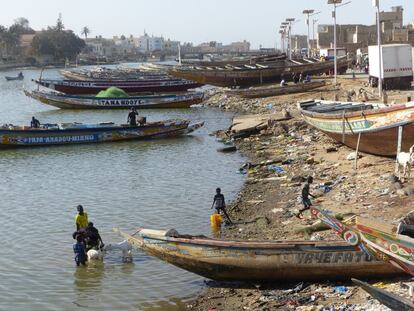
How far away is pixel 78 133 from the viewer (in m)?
31.6

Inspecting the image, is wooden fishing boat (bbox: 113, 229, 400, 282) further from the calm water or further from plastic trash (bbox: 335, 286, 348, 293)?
the calm water

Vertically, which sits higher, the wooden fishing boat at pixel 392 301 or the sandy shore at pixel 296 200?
the wooden fishing boat at pixel 392 301

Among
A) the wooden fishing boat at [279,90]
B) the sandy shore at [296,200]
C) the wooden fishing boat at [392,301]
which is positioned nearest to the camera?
the wooden fishing boat at [392,301]

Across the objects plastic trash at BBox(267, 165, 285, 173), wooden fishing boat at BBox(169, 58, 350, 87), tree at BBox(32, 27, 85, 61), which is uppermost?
tree at BBox(32, 27, 85, 61)

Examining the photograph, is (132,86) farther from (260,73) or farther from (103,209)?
(103,209)

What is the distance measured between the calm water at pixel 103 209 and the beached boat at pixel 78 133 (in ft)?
1.58

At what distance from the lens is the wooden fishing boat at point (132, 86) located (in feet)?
193

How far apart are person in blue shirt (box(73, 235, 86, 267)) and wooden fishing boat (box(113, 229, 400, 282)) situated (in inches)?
81.9

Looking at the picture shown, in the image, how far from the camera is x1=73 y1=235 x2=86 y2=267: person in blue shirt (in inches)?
548

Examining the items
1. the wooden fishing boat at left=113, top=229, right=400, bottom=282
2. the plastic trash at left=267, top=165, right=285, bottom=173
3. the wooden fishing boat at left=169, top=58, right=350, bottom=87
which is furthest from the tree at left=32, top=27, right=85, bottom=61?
the wooden fishing boat at left=113, top=229, right=400, bottom=282

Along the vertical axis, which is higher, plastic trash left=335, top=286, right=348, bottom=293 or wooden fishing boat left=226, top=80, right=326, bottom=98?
wooden fishing boat left=226, top=80, right=326, bottom=98

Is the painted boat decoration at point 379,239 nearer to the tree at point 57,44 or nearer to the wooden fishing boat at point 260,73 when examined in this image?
the wooden fishing boat at point 260,73

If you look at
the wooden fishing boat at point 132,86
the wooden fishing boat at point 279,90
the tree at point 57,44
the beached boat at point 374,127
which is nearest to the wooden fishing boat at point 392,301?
the beached boat at point 374,127

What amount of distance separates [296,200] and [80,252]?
6.05 metres
